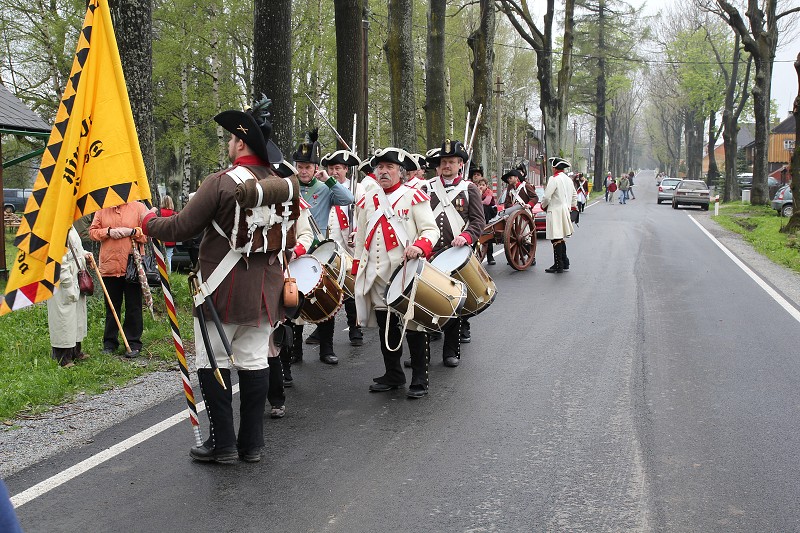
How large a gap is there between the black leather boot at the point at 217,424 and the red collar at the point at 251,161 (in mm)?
1281

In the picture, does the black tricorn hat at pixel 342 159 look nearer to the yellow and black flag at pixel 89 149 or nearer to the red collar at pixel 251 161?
the red collar at pixel 251 161

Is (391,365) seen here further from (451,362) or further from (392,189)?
(392,189)

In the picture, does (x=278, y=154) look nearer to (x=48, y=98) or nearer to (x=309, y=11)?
(x=48, y=98)

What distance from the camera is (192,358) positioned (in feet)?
28.4

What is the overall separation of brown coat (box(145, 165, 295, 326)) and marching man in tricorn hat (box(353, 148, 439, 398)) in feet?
5.37

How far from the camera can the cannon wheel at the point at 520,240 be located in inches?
597

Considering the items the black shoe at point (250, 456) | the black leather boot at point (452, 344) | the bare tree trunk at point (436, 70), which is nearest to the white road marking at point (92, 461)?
the black shoe at point (250, 456)

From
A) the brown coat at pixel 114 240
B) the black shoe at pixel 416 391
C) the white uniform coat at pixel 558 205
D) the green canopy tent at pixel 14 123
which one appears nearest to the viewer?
the black shoe at pixel 416 391

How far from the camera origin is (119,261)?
8703 mm

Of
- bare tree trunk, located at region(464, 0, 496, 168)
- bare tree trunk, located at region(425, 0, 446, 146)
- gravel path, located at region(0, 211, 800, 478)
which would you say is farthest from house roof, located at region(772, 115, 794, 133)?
gravel path, located at region(0, 211, 800, 478)

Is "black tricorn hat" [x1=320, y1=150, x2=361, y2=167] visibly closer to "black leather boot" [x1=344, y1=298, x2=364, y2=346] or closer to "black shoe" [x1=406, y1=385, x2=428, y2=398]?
"black leather boot" [x1=344, y1=298, x2=364, y2=346]

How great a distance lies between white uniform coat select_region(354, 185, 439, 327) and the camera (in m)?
7.12

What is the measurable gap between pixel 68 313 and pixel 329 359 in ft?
7.94

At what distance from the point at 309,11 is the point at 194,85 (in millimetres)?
6419
